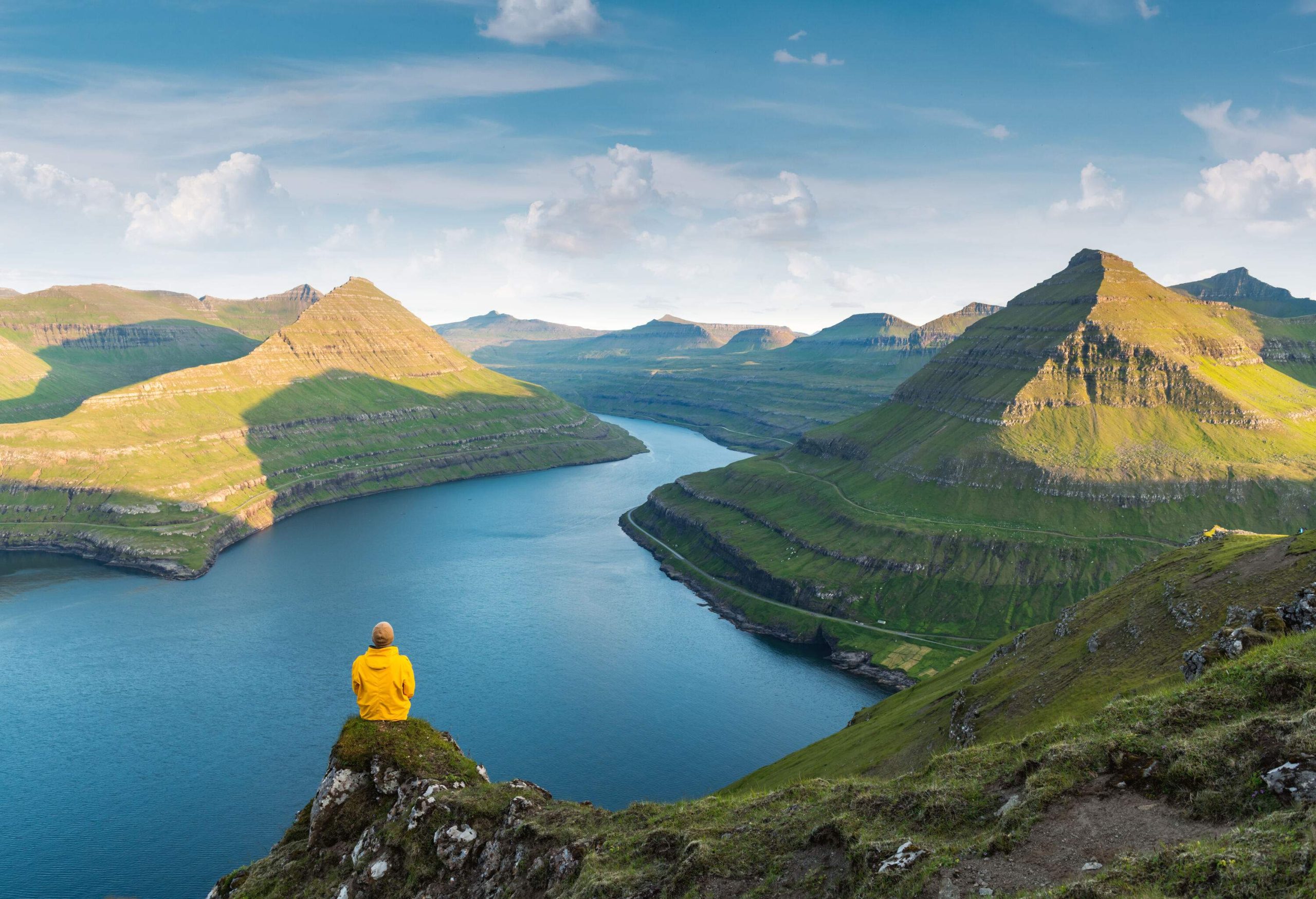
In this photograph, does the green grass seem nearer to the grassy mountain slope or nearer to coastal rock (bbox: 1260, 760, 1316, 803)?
coastal rock (bbox: 1260, 760, 1316, 803)

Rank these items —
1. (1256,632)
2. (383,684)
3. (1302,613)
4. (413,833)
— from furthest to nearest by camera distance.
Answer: (1302,613)
(1256,632)
(383,684)
(413,833)

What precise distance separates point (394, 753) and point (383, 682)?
3896 millimetres

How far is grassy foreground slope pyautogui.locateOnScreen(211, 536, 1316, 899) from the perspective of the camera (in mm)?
22531

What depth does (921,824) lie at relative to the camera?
2909 cm

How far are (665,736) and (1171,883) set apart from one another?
12227 cm

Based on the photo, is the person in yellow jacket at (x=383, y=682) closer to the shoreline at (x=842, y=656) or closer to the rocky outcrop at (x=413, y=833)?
the rocky outcrop at (x=413, y=833)

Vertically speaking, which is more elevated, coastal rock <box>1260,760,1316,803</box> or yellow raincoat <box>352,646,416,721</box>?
coastal rock <box>1260,760,1316,803</box>

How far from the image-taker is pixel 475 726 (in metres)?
137

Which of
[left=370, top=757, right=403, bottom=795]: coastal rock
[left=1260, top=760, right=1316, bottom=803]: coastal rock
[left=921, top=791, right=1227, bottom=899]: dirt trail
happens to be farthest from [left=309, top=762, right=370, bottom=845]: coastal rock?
[left=1260, top=760, right=1316, bottom=803]: coastal rock

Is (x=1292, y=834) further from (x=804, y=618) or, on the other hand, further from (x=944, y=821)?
(x=804, y=618)

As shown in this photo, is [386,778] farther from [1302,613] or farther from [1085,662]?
[1085,662]

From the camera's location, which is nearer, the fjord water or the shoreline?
the fjord water

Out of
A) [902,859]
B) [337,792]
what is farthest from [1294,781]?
[337,792]

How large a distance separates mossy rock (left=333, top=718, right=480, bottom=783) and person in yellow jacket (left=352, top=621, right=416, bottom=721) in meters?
0.54
